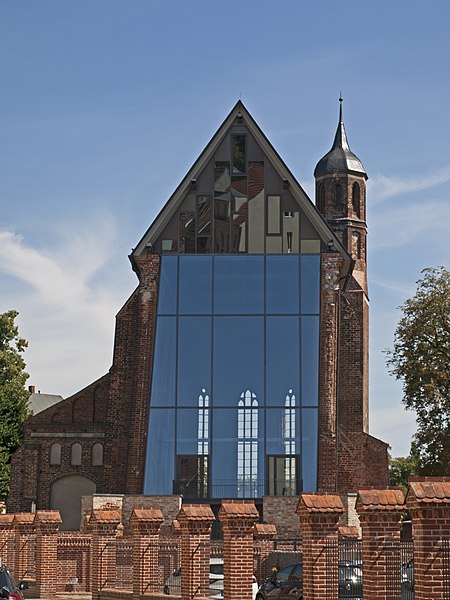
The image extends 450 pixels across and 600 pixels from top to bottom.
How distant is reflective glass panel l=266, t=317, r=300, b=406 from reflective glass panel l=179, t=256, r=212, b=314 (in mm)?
2554

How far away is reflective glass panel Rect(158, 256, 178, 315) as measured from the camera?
148 feet

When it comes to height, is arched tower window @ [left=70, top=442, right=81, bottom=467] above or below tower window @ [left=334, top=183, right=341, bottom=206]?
below

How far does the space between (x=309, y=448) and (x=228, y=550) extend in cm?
2141

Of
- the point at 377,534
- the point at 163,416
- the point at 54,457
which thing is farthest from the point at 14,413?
the point at 377,534

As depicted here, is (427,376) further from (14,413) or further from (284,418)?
(14,413)

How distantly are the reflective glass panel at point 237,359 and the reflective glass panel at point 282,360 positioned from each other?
0.29 metres

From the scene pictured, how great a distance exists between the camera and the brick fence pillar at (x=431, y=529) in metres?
14.2

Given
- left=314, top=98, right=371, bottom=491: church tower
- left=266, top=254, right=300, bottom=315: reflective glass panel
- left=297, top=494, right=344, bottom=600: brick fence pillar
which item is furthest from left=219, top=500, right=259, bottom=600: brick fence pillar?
left=266, top=254, right=300, bottom=315: reflective glass panel

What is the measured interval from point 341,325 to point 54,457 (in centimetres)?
1298

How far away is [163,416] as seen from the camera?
4347 cm

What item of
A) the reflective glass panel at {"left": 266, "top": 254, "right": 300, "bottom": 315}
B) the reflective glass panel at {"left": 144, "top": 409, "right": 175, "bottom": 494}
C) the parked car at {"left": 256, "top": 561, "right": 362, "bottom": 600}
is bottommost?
the parked car at {"left": 256, "top": 561, "right": 362, "bottom": 600}

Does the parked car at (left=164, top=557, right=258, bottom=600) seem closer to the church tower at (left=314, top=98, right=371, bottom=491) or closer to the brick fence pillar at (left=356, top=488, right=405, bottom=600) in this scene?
the brick fence pillar at (left=356, top=488, right=405, bottom=600)

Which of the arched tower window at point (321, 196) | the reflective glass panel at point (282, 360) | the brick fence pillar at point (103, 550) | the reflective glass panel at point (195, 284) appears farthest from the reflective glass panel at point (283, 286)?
the arched tower window at point (321, 196)

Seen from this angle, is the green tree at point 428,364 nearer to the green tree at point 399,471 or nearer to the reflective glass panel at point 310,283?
the reflective glass panel at point 310,283
